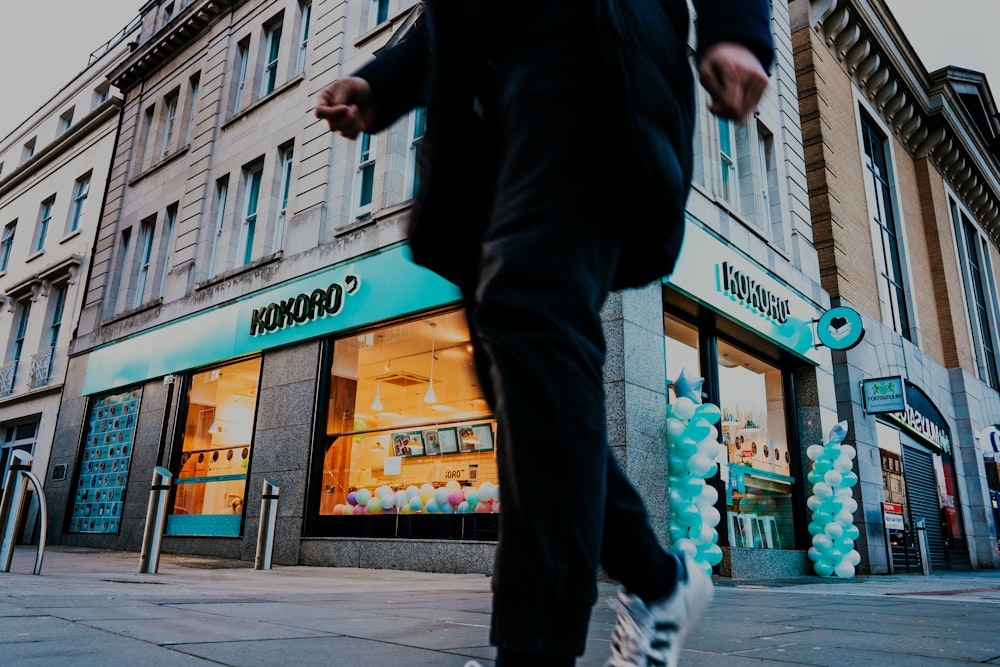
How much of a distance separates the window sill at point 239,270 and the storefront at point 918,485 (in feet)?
35.5

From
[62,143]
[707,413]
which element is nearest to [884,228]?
[707,413]

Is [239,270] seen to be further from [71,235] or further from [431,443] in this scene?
[71,235]

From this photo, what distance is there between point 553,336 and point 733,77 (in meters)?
0.60

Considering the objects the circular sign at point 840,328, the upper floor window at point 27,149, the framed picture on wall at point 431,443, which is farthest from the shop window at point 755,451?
the upper floor window at point 27,149

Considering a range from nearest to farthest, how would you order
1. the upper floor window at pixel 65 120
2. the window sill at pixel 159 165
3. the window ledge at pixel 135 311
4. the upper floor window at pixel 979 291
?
1. the window ledge at pixel 135 311
2. the window sill at pixel 159 165
3. the upper floor window at pixel 979 291
4. the upper floor window at pixel 65 120

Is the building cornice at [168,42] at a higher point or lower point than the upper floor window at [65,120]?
lower

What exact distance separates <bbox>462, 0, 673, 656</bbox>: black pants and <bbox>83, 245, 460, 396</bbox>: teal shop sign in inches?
238

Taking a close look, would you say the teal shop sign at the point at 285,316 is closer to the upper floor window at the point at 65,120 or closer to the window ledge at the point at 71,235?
the window ledge at the point at 71,235

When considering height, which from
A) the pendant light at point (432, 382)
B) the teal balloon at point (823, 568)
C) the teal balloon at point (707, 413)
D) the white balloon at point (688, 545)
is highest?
the pendant light at point (432, 382)

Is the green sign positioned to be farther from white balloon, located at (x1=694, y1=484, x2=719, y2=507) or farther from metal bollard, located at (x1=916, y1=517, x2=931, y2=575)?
white balloon, located at (x1=694, y1=484, x2=719, y2=507)

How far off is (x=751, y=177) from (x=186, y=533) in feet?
35.4

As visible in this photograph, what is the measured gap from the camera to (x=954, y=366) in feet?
56.7

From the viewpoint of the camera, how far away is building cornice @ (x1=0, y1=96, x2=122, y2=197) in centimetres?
1761

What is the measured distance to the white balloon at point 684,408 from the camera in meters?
7.72
